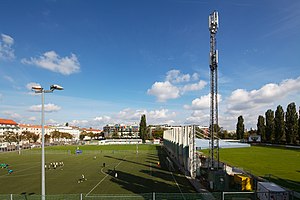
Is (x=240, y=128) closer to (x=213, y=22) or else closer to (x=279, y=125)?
(x=279, y=125)

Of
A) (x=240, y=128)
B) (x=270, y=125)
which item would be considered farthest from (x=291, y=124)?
(x=240, y=128)

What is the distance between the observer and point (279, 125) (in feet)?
311

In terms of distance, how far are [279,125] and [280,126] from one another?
0.57 meters

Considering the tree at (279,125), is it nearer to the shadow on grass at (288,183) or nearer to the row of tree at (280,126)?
the row of tree at (280,126)

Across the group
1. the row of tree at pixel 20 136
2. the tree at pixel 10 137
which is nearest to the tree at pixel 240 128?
the row of tree at pixel 20 136

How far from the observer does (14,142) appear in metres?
125

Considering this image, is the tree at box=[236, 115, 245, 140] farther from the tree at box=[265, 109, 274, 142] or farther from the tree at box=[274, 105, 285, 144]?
the tree at box=[274, 105, 285, 144]

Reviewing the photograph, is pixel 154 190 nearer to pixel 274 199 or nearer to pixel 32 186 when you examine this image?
pixel 274 199

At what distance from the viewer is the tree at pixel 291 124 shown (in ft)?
286

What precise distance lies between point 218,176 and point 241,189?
10.3 ft

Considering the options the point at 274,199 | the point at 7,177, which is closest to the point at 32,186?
the point at 7,177

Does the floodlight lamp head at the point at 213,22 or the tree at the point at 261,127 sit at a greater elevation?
the floodlight lamp head at the point at 213,22

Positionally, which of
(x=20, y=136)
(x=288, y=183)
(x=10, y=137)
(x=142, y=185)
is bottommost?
(x=20, y=136)

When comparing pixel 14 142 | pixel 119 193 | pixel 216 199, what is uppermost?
pixel 216 199
